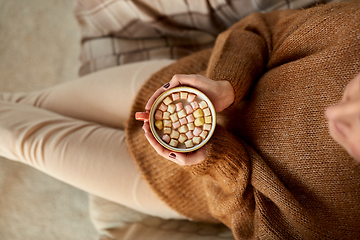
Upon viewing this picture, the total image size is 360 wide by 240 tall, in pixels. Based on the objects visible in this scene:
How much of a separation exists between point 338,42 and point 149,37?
0.71m

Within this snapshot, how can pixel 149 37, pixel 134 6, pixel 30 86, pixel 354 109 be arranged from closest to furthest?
pixel 354 109 → pixel 134 6 → pixel 149 37 → pixel 30 86

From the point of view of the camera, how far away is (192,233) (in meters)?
0.86

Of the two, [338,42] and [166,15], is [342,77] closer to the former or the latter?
[338,42]

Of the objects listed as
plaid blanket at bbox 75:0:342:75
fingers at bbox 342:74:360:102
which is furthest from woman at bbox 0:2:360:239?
plaid blanket at bbox 75:0:342:75

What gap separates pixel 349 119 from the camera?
0.37 metres

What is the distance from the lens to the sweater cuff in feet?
1.91

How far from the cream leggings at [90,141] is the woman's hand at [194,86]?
278 mm

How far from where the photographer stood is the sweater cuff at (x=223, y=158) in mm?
583

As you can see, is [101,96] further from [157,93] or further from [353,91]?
[353,91]

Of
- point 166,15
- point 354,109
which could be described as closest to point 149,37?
point 166,15

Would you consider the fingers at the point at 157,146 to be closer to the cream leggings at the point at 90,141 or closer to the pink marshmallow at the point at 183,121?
the pink marshmallow at the point at 183,121

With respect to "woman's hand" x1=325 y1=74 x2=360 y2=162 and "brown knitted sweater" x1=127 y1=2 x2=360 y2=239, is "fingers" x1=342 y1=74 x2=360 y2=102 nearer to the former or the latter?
A: "woman's hand" x1=325 y1=74 x2=360 y2=162

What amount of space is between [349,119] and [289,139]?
9.4 inches

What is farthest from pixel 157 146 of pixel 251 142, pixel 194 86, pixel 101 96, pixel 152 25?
pixel 152 25
